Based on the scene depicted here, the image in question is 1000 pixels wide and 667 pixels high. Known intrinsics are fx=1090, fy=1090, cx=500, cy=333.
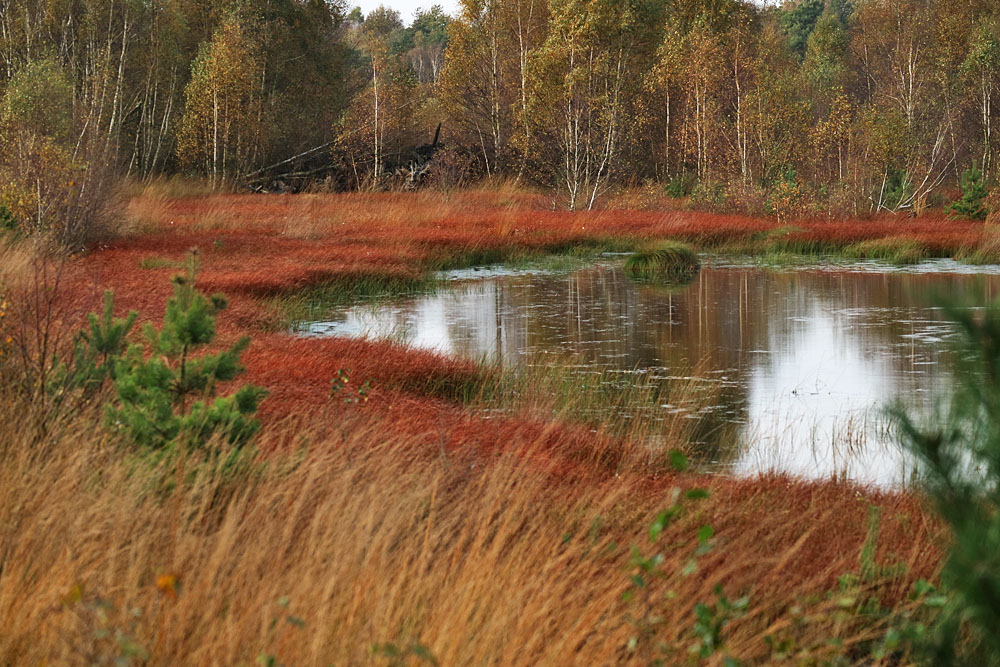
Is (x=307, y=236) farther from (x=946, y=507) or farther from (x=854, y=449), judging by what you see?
(x=946, y=507)

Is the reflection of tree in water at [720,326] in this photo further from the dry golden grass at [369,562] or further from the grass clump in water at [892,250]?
the dry golden grass at [369,562]

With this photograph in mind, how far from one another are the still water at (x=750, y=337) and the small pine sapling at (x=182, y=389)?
3143 millimetres

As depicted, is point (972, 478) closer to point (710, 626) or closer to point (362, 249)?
point (710, 626)

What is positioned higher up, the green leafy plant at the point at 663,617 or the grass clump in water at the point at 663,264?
the grass clump in water at the point at 663,264

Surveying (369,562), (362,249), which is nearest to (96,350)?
(369,562)

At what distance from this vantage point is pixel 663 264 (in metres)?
17.7

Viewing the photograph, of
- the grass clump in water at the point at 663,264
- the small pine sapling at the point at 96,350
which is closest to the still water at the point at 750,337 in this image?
the grass clump in water at the point at 663,264

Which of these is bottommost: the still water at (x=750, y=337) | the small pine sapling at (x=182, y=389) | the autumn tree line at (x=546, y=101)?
the still water at (x=750, y=337)

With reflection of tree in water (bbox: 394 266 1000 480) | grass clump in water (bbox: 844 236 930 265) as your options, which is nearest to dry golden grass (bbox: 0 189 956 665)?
reflection of tree in water (bbox: 394 266 1000 480)

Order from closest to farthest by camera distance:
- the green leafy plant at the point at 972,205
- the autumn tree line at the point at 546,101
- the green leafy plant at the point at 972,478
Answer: the green leafy plant at the point at 972,478 → the green leafy plant at the point at 972,205 → the autumn tree line at the point at 546,101

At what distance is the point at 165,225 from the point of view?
19844mm

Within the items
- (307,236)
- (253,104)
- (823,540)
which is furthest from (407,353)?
(253,104)

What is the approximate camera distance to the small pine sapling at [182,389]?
15.1 ft

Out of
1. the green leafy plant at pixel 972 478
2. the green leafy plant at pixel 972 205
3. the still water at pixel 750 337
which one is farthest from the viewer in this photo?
the green leafy plant at pixel 972 205
